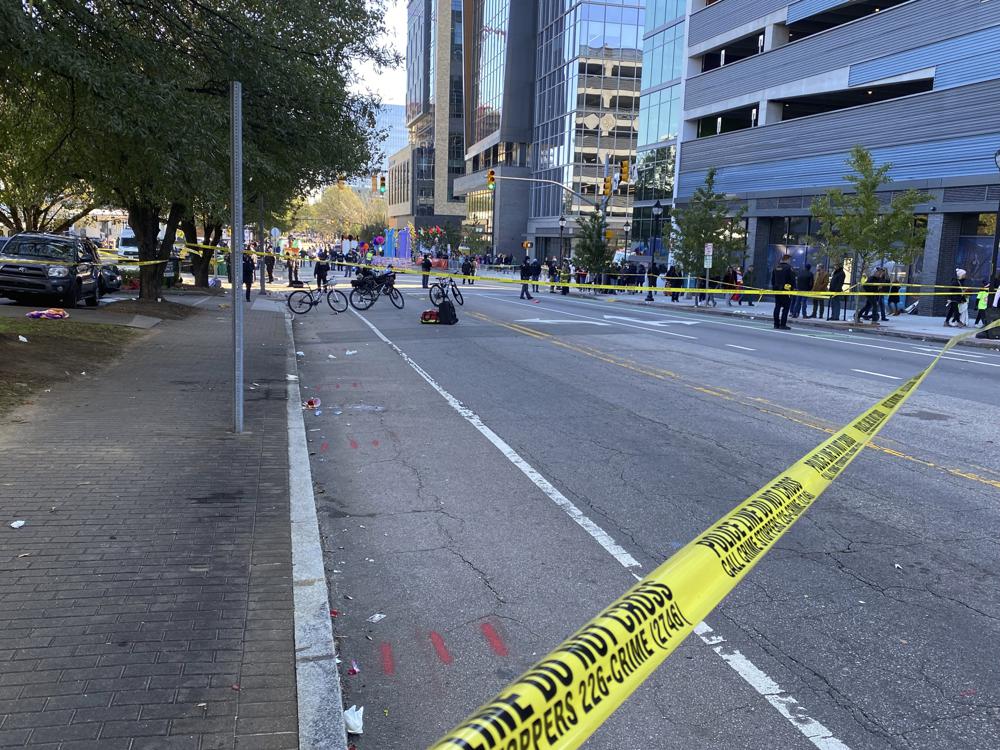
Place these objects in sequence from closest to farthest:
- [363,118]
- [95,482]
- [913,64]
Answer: [95,482] → [363,118] → [913,64]

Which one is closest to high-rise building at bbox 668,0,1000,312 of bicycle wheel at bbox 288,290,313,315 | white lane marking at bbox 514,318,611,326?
white lane marking at bbox 514,318,611,326

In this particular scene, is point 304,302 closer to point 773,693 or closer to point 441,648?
point 441,648

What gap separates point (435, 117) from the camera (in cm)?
12838

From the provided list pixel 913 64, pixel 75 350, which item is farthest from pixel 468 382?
pixel 913 64

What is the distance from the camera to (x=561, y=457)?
26.2 ft

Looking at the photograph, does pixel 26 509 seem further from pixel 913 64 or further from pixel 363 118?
pixel 913 64

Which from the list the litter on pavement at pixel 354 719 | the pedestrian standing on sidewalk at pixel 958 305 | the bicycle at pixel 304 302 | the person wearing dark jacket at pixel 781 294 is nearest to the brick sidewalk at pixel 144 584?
the litter on pavement at pixel 354 719

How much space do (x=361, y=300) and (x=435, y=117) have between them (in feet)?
Result: 354

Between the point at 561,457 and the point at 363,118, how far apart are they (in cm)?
1365

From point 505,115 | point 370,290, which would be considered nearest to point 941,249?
point 370,290

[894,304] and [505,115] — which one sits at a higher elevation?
[505,115]

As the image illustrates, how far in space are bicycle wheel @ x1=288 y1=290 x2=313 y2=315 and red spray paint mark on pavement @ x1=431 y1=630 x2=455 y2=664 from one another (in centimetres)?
2246

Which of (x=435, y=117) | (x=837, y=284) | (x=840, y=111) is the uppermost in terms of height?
(x=435, y=117)

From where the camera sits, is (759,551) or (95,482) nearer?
(759,551)
